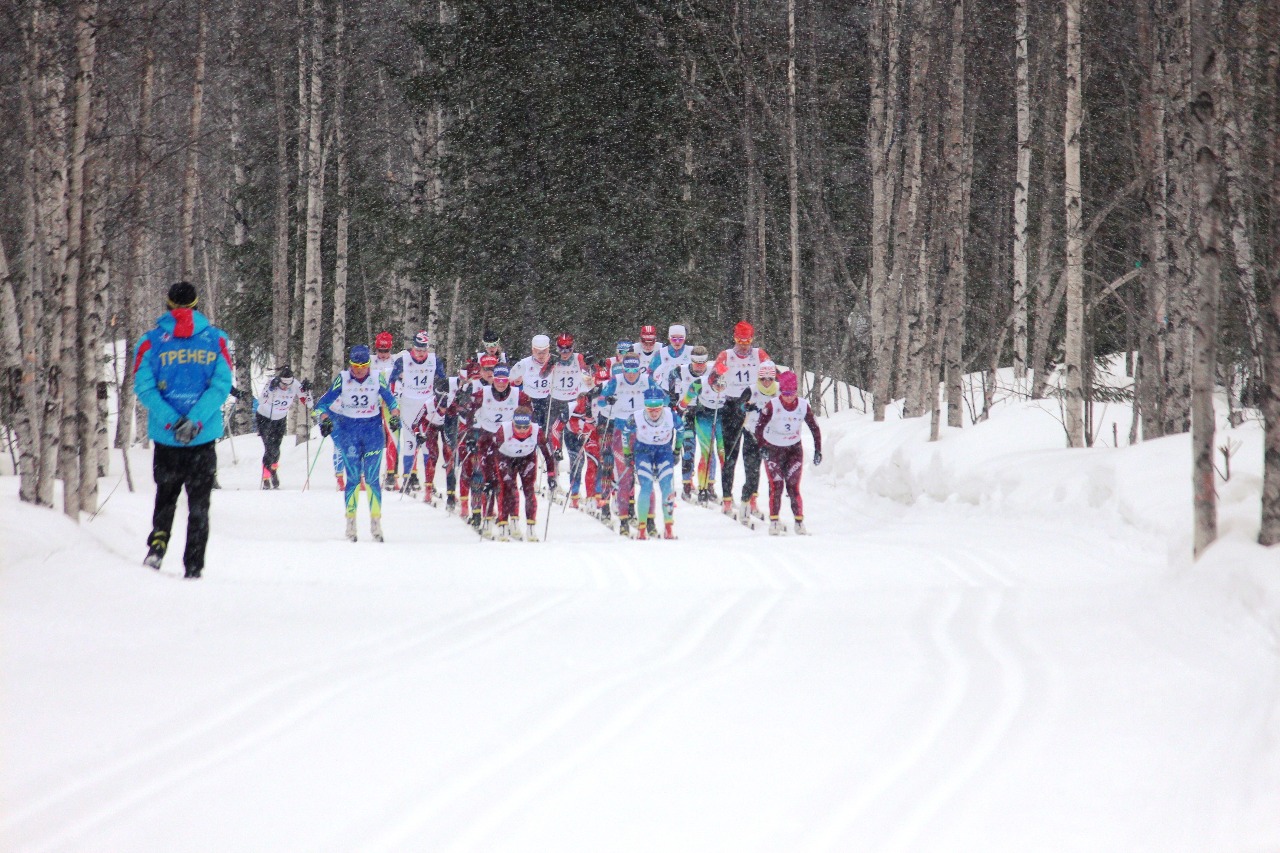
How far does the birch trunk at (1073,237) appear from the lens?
13125 mm

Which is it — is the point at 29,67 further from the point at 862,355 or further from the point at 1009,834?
the point at 862,355

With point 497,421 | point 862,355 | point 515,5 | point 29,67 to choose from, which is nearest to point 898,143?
point 515,5

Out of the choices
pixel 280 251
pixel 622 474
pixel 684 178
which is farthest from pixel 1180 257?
pixel 280 251

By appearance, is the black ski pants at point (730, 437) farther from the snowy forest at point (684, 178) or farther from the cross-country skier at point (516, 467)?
the cross-country skier at point (516, 467)

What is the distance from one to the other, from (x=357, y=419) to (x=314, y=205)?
1313cm

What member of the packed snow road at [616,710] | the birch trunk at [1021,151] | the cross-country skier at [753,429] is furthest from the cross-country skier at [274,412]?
the birch trunk at [1021,151]

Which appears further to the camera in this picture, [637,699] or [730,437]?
[730,437]

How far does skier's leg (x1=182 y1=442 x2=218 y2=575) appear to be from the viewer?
7820 mm

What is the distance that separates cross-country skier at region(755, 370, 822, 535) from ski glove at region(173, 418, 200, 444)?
7.09 meters

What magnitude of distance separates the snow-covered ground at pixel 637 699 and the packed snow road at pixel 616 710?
2cm

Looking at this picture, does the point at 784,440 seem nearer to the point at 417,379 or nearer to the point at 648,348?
the point at 648,348

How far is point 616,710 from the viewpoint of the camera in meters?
4.91

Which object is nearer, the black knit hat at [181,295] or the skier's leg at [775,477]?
the black knit hat at [181,295]

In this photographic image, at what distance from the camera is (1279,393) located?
6.82 m
